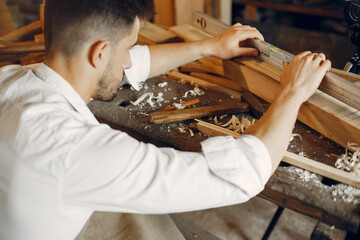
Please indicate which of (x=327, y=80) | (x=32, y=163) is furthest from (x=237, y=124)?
(x=32, y=163)

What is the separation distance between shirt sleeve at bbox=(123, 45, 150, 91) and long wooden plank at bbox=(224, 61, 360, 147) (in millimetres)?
607

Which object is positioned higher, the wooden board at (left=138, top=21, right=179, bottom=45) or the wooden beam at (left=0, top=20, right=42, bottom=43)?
the wooden board at (left=138, top=21, right=179, bottom=45)

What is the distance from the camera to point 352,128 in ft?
4.23

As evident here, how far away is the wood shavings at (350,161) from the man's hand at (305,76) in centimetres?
28

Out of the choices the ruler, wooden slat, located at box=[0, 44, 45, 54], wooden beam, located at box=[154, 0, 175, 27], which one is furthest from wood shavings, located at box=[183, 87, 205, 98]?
wooden beam, located at box=[154, 0, 175, 27]

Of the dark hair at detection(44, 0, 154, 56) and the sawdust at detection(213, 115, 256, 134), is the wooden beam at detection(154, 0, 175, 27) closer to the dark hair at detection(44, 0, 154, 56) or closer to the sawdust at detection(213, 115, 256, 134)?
the sawdust at detection(213, 115, 256, 134)

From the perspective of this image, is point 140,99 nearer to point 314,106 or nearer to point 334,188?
point 314,106

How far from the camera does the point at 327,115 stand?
4.48ft

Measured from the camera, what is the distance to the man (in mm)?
972

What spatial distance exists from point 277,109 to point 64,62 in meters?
0.83

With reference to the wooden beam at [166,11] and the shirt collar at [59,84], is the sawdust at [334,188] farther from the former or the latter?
the wooden beam at [166,11]

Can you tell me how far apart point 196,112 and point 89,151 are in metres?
0.71

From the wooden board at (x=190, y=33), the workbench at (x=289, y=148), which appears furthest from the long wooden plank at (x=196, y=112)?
the wooden board at (x=190, y=33)

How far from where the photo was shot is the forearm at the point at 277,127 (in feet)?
3.67
